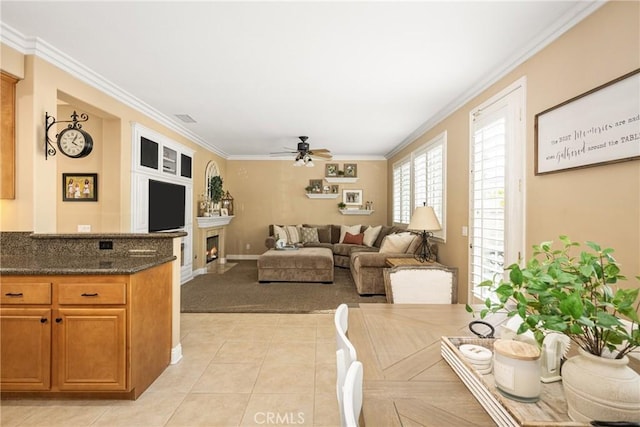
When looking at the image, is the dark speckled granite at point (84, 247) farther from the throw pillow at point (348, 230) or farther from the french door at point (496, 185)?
the throw pillow at point (348, 230)

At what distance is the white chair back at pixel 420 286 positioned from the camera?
7.20ft

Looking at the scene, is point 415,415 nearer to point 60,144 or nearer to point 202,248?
point 60,144

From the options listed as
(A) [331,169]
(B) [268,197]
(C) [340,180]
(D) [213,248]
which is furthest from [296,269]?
(A) [331,169]

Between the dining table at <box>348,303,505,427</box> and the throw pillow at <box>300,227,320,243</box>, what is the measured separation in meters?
5.78

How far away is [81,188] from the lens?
12.8 feet

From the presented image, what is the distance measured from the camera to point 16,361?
2.17 metres

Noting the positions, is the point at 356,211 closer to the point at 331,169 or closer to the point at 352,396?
the point at 331,169

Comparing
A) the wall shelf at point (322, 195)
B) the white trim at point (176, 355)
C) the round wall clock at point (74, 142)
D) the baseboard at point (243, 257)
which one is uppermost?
the round wall clock at point (74, 142)

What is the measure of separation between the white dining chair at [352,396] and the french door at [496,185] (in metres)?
2.08

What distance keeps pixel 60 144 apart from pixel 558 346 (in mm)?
3841

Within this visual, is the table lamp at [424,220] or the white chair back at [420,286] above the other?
the table lamp at [424,220]

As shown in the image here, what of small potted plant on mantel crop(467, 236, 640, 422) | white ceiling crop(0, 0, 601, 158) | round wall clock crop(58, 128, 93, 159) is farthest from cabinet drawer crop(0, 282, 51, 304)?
small potted plant on mantel crop(467, 236, 640, 422)

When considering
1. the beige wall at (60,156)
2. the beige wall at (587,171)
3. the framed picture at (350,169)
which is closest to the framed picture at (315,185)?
the framed picture at (350,169)

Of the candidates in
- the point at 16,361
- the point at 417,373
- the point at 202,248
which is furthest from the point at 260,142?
the point at 417,373
